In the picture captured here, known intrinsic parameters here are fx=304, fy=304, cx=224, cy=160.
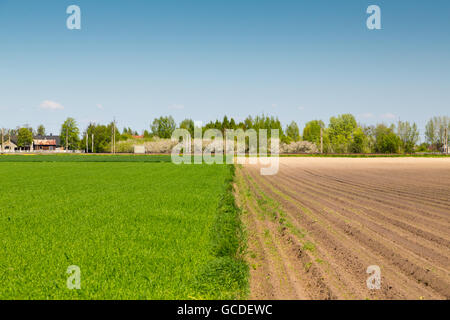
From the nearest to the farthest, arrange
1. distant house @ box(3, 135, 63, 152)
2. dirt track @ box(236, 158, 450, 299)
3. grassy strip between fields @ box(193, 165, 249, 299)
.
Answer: grassy strip between fields @ box(193, 165, 249, 299) → dirt track @ box(236, 158, 450, 299) → distant house @ box(3, 135, 63, 152)

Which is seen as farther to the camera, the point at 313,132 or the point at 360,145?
the point at 313,132

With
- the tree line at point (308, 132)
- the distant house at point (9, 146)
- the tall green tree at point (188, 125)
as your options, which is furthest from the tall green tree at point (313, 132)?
the distant house at point (9, 146)

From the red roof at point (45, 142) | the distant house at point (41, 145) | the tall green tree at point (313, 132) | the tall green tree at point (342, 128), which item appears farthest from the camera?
the red roof at point (45, 142)

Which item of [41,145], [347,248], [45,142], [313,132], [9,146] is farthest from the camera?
[45,142]

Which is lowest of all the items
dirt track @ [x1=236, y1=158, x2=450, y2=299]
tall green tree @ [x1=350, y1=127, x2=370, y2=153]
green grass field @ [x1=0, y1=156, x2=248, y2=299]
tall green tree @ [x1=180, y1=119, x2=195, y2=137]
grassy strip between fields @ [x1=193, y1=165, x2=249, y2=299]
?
dirt track @ [x1=236, y1=158, x2=450, y2=299]

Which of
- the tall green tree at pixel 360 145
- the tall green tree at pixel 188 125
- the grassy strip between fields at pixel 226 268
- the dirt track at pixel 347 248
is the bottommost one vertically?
the dirt track at pixel 347 248

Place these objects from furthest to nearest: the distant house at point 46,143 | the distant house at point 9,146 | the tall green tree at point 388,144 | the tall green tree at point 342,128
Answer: the distant house at point 46,143, the distant house at point 9,146, the tall green tree at point 342,128, the tall green tree at point 388,144

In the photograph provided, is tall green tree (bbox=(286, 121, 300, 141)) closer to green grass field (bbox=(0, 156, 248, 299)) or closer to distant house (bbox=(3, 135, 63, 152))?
distant house (bbox=(3, 135, 63, 152))

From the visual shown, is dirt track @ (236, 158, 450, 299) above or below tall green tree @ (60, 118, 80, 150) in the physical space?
below

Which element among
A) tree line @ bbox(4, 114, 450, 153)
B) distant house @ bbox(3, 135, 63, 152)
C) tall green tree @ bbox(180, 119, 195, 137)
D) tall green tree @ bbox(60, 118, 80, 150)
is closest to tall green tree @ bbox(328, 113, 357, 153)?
tree line @ bbox(4, 114, 450, 153)

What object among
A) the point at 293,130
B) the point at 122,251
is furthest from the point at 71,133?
the point at 122,251

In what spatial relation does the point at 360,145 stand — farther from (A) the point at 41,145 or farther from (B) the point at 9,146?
(B) the point at 9,146

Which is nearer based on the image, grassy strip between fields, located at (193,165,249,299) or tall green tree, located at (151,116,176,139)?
grassy strip between fields, located at (193,165,249,299)

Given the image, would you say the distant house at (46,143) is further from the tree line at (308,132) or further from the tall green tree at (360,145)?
the tall green tree at (360,145)
